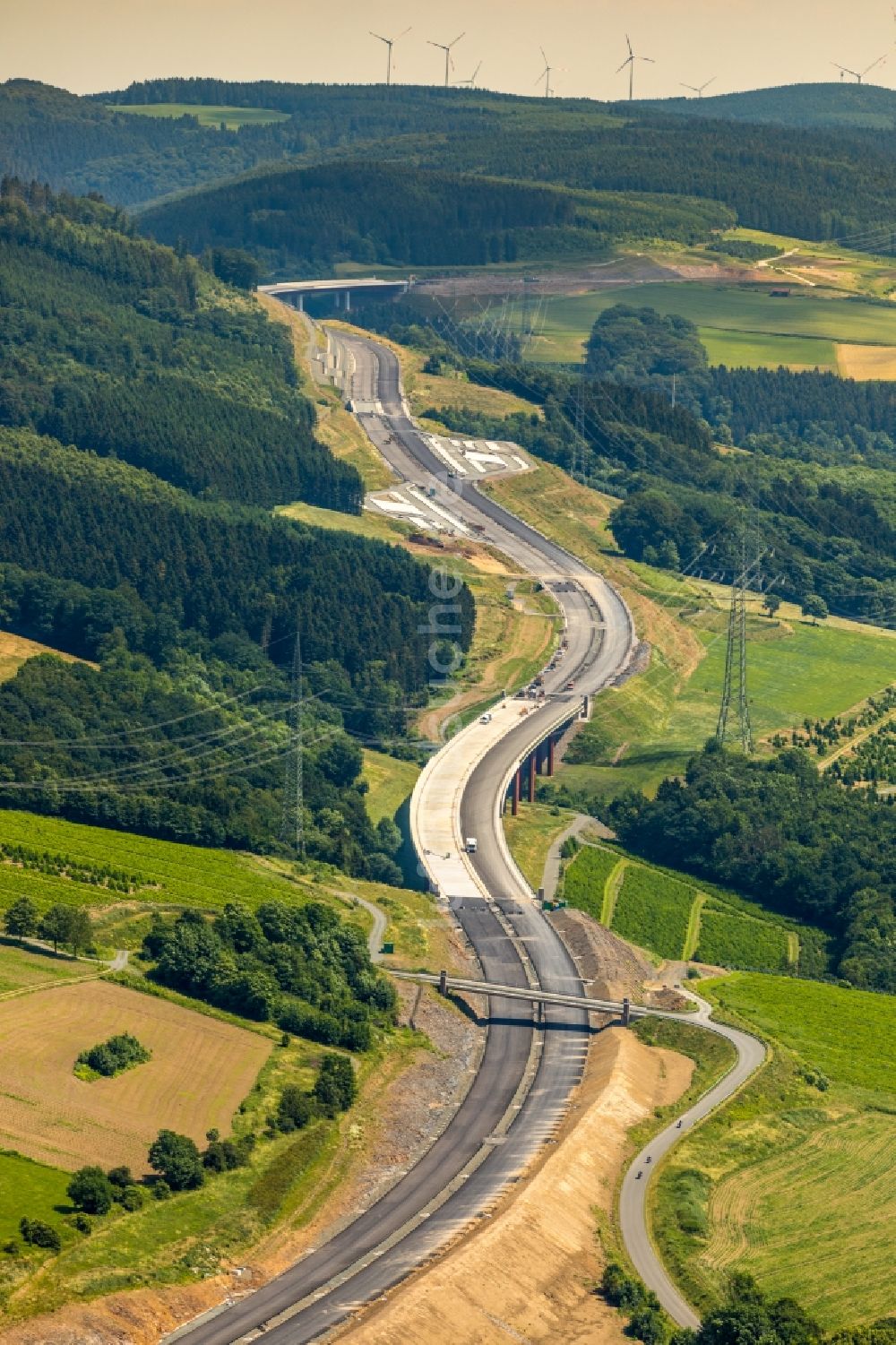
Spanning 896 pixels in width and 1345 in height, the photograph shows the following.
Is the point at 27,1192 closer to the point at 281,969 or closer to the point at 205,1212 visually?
the point at 205,1212

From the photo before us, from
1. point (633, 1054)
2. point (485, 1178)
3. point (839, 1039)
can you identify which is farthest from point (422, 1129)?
point (839, 1039)

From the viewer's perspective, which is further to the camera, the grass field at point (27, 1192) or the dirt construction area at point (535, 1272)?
the grass field at point (27, 1192)

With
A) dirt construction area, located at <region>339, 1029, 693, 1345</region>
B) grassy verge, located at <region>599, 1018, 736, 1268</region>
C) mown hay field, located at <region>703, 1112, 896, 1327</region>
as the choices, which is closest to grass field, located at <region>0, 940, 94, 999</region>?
dirt construction area, located at <region>339, 1029, 693, 1345</region>

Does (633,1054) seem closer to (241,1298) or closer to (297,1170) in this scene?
(297,1170)

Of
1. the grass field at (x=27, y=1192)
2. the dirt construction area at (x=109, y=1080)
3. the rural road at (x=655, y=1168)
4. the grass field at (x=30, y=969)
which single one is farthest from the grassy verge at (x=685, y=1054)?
the grass field at (x=30, y=969)

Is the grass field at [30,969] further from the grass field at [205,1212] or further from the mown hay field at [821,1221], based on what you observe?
the mown hay field at [821,1221]

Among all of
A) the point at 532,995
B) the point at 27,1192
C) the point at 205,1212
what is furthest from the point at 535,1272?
the point at 532,995
